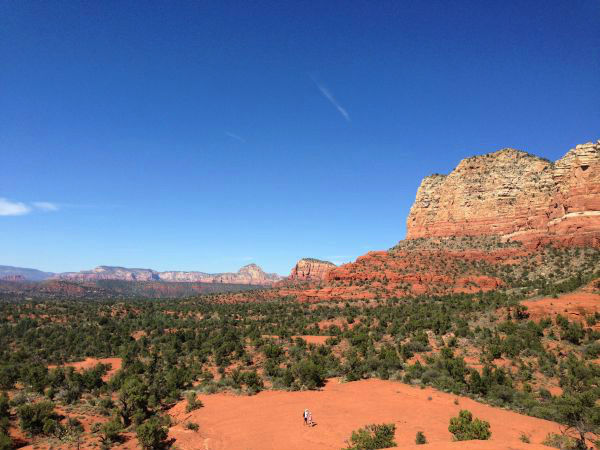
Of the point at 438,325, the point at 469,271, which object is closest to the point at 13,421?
the point at 438,325

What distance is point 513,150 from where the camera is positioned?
77.7 meters

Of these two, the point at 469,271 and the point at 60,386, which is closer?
the point at 60,386

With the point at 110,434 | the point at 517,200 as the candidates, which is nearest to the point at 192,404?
the point at 110,434

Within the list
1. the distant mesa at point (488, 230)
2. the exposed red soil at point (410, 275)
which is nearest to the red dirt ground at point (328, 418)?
the distant mesa at point (488, 230)

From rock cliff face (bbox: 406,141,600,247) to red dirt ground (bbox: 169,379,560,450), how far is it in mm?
46577

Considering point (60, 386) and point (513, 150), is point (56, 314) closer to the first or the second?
point (60, 386)

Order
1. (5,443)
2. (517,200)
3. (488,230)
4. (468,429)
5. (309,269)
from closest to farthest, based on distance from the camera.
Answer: (468,429) → (5,443) → (517,200) → (488,230) → (309,269)

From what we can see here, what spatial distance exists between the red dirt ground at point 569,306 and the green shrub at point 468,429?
824 inches

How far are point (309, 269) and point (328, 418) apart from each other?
15556 cm

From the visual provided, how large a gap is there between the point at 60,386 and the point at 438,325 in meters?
32.4

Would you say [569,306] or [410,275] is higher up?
[410,275]

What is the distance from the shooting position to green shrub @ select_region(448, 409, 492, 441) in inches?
518

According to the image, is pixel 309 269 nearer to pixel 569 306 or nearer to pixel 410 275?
pixel 410 275

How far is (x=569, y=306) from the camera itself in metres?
29.5
